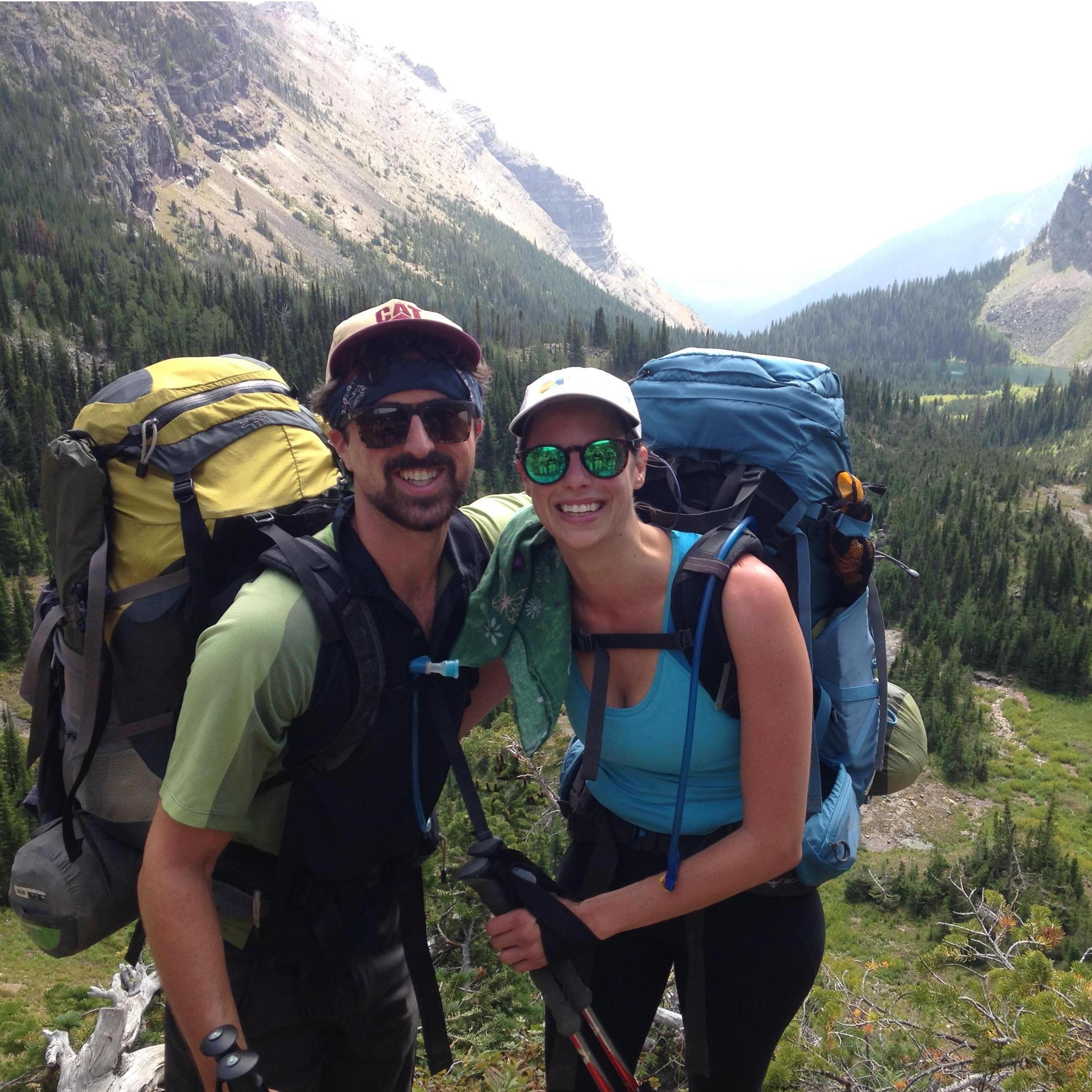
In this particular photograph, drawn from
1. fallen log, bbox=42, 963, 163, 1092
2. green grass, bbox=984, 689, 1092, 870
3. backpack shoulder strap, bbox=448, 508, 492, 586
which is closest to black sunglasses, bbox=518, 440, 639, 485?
backpack shoulder strap, bbox=448, 508, 492, 586

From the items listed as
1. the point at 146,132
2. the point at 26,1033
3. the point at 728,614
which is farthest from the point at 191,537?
the point at 146,132

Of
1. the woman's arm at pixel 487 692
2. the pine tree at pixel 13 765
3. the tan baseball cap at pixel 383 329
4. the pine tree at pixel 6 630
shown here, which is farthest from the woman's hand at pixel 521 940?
the pine tree at pixel 6 630

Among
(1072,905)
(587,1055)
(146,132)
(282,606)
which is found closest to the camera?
(282,606)

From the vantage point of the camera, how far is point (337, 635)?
2307 millimetres

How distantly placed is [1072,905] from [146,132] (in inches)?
6941

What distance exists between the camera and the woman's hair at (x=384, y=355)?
103 inches

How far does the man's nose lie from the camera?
2.55 meters

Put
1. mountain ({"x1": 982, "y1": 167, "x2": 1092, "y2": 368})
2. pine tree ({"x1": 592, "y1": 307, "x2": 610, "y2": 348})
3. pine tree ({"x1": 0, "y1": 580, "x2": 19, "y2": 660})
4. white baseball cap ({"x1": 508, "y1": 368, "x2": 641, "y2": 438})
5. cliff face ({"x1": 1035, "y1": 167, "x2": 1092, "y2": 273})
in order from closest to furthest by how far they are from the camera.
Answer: white baseball cap ({"x1": 508, "y1": 368, "x2": 641, "y2": 438}) < pine tree ({"x1": 0, "y1": 580, "x2": 19, "y2": 660}) < pine tree ({"x1": 592, "y1": 307, "x2": 610, "y2": 348}) < mountain ({"x1": 982, "y1": 167, "x2": 1092, "y2": 368}) < cliff face ({"x1": 1035, "y1": 167, "x2": 1092, "y2": 273})

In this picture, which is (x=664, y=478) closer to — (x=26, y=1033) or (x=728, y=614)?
(x=728, y=614)

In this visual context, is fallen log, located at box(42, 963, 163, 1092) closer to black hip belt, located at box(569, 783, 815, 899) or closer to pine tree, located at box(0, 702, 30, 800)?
black hip belt, located at box(569, 783, 815, 899)

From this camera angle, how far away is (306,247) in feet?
538

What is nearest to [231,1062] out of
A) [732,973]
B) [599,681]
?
[599,681]

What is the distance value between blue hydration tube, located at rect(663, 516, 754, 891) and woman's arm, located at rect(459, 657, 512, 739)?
0.65 meters

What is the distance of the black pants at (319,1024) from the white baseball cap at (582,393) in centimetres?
196
